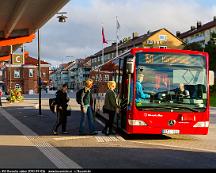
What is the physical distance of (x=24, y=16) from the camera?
2814cm

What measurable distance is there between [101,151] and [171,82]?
148 inches

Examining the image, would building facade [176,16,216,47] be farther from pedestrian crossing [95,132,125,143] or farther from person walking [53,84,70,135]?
pedestrian crossing [95,132,125,143]

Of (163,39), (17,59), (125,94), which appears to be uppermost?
(163,39)

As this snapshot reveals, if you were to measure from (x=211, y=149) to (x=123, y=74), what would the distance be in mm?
4373

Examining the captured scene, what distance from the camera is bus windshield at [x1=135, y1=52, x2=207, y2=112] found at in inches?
567

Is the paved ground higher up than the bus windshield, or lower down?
lower down

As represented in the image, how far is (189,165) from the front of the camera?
9758 mm

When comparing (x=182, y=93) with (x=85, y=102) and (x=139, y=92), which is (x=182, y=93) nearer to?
(x=139, y=92)

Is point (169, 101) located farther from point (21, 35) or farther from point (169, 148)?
point (21, 35)

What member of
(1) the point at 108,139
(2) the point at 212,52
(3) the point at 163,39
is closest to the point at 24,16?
(1) the point at 108,139

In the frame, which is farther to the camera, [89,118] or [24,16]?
[24,16]

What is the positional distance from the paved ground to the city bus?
21.7 inches

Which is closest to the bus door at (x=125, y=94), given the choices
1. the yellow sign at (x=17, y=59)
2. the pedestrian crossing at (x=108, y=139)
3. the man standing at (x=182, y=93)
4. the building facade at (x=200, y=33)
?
the pedestrian crossing at (x=108, y=139)

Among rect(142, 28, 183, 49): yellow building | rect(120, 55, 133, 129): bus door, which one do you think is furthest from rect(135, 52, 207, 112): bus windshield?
rect(142, 28, 183, 49): yellow building
